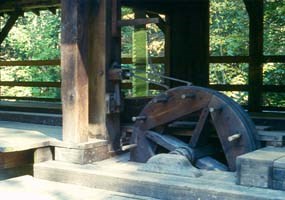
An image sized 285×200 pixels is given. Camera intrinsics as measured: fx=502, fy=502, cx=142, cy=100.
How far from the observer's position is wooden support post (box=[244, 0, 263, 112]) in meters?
8.02

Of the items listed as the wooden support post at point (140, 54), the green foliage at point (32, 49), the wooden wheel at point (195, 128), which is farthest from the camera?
the green foliage at point (32, 49)

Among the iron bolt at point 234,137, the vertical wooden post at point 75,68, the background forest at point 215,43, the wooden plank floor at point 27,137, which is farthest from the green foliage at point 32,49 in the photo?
the iron bolt at point 234,137

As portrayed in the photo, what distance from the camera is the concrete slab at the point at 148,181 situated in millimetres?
3410

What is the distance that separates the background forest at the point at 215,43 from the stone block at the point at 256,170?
270 inches

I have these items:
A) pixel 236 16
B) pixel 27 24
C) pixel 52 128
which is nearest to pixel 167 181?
pixel 52 128

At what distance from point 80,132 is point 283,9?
8573 millimetres

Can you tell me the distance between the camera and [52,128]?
5.59 metres

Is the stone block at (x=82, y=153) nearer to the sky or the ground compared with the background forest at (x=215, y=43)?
nearer to the ground

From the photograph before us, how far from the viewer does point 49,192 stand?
4.02 meters

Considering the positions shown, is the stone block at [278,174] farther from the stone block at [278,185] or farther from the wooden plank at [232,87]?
the wooden plank at [232,87]

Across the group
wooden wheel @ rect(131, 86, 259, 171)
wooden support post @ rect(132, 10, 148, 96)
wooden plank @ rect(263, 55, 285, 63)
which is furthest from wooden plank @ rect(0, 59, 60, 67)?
wooden wheel @ rect(131, 86, 259, 171)

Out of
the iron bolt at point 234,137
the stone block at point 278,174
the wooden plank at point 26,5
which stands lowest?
the stone block at point 278,174

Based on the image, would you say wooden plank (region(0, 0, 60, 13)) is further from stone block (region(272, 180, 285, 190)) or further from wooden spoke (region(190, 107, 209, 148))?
stone block (region(272, 180, 285, 190))

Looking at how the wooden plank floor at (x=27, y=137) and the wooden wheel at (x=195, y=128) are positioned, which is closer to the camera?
the wooden wheel at (x=195, y=128)
